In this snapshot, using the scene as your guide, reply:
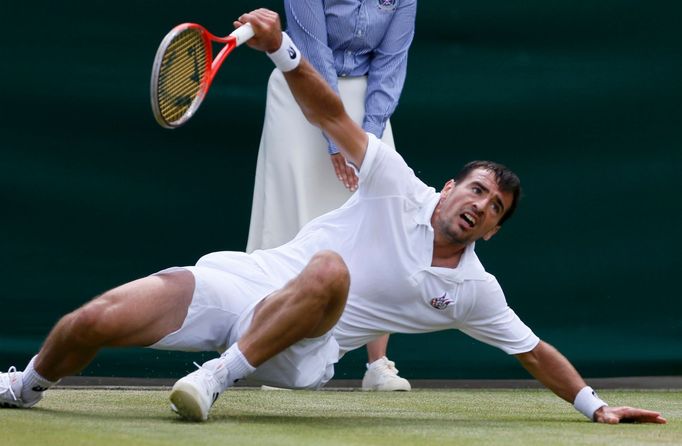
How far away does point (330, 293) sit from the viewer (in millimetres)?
3641

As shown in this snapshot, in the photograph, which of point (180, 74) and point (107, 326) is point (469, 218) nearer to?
point (180, 74)

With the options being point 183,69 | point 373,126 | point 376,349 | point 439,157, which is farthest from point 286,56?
point 439,157

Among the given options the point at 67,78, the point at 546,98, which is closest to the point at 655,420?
the point at 546,98

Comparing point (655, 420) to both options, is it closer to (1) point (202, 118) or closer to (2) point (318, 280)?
(2) point (318, 280)

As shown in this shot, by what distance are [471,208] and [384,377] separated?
55.9 inches

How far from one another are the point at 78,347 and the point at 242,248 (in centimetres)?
208

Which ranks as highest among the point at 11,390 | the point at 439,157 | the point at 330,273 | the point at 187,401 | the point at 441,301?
the point at 439,157

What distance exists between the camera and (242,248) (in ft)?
19.0

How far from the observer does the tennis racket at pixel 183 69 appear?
3477mm

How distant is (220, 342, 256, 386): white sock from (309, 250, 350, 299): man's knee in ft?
0.91

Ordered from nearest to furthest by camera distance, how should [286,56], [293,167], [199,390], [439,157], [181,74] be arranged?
[199,390] → [181,74] → [286,56] → [293,167] → [439,157]

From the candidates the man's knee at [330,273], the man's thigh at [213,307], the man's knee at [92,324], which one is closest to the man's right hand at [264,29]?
the man's knee at [330,273]

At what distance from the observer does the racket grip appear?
3.64m

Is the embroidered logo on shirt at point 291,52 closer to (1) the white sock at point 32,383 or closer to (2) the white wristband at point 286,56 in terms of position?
(2) the white wristband at point 286,56
